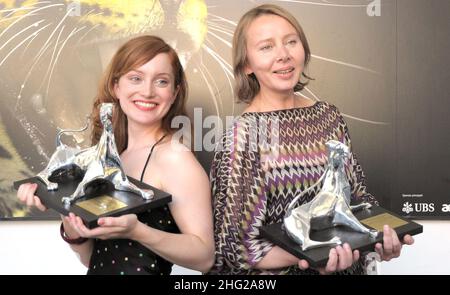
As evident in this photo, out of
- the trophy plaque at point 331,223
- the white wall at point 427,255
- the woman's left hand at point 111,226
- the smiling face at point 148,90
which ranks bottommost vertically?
the white wall at point 427,255

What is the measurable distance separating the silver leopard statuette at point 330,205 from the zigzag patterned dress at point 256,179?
0.05m

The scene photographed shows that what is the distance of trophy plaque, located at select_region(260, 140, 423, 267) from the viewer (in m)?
1.07

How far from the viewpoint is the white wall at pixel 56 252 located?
1.94 m

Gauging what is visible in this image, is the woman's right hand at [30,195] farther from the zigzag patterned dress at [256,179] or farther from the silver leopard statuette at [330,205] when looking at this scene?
the silver leopard statuette at [330,205]

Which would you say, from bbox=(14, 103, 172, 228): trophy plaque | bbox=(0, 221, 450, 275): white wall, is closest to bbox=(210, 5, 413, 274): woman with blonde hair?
bbox=(14, 103, 172, 228): trophy plaque

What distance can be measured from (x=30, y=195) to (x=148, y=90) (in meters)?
0.35

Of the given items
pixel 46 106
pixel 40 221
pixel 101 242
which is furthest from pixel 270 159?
pixel 40 221

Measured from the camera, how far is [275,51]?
1191mm

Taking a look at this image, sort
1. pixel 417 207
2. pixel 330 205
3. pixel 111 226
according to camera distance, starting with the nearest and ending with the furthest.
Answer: pixel 111 226 < pixel 330 205 < pixel 417 207

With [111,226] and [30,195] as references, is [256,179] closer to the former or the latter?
[111,226]

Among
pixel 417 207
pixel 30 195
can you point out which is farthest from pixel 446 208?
A: pixel 30 195

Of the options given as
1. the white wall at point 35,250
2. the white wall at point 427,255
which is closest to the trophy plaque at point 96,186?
the white wall at point 35,250

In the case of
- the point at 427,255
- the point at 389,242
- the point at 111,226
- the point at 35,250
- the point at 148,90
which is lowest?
the point at 427,255

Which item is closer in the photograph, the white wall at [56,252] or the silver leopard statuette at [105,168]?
the silver leopard statuette at [105,168]
